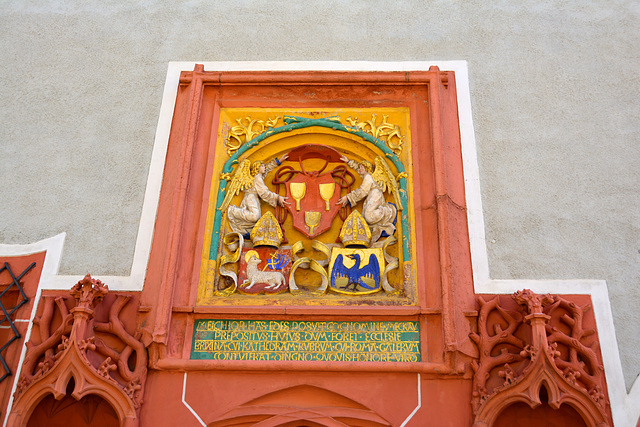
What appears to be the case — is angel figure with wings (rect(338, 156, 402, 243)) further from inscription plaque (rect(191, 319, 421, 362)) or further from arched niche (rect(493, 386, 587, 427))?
arched niche (rect(493, 386, 587, 427))

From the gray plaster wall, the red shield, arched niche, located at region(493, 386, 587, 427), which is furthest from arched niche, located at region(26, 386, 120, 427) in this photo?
arched niche, located at region(493, 386, 587, 427)

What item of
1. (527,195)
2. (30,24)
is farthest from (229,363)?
(30,24)

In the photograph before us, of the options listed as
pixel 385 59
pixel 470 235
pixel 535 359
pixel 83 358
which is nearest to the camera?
pixel 535 359

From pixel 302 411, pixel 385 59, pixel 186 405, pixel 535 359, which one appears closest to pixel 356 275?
pixel 302 411

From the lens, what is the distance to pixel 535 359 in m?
4.27

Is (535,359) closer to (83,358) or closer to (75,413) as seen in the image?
(83,358)

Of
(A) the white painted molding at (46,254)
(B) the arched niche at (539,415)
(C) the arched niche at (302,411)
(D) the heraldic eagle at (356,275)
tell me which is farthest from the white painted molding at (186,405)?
(B) the arched niche at (539,415)

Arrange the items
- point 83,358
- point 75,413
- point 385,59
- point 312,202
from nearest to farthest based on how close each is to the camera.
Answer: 1. point 83,358
2. point 75,413
3. point 312,202
4. point 385,59

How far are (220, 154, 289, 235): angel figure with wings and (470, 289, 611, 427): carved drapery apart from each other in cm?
184

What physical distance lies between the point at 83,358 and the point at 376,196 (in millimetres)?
2444

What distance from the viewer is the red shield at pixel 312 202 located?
538 centimetres

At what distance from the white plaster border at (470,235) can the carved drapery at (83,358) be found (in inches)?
11.5

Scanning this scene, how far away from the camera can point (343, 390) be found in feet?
14.8

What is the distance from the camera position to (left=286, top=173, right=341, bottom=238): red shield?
5383 millimetres
